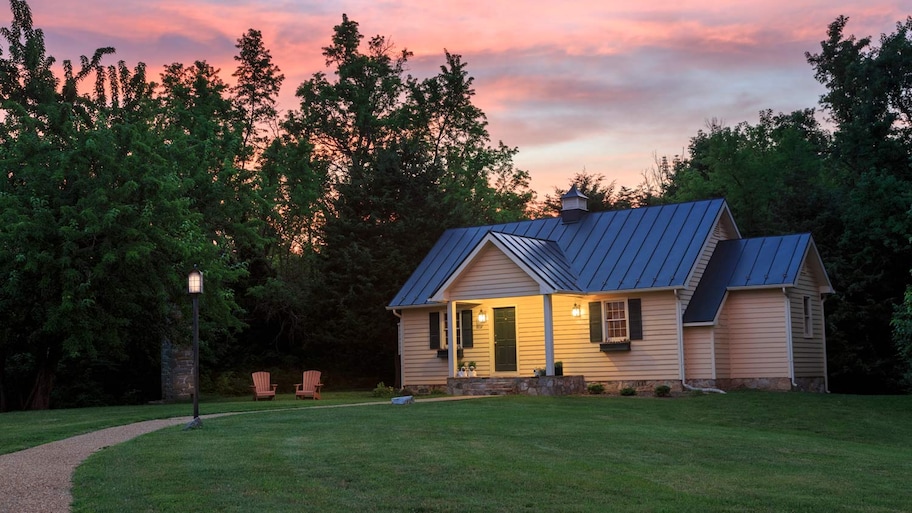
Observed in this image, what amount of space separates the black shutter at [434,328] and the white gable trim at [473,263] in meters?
1.84

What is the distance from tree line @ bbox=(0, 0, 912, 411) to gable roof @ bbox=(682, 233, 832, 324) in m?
2.96

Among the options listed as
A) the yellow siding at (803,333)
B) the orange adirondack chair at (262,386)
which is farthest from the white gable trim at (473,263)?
the yellow siding at (803,333)

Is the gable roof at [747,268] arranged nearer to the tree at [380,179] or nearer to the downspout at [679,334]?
the downspout at [679,334]

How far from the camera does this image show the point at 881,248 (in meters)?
31.9

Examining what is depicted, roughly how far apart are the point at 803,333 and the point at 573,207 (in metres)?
7.94

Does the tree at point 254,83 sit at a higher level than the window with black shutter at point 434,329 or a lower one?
higher

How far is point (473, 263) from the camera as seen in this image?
1069 inches

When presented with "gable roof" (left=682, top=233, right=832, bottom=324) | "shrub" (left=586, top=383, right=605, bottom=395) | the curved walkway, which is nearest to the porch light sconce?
"shrub" (left=586, top=383, right=605, bottom=395)

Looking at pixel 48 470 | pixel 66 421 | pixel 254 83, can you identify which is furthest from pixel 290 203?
pixel 48 470

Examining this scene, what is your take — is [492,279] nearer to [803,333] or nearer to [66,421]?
[803,333]

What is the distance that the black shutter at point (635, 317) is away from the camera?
2617 cm

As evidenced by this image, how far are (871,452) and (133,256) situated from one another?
1661 centimetres

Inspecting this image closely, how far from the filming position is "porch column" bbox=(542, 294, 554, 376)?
25328 mm

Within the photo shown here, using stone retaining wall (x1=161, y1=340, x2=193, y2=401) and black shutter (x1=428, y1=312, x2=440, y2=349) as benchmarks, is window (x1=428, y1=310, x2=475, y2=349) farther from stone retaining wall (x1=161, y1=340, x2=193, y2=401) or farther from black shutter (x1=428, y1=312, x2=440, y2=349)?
stone retaining wall (x1=161, y1=340, x2=193, y2=401)
